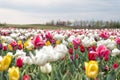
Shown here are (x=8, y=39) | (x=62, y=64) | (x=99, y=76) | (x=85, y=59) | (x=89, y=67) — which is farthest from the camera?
(x=8, y=39)

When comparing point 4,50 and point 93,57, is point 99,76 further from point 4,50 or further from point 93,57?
point 4,50

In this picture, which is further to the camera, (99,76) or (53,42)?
(53,42)

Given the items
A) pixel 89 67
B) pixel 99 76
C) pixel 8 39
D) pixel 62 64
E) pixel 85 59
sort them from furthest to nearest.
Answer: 1. pixel 8 39
2. pixel 85 59
3. pixel 62 64
4. pixel 99 76
5. pixel 89 67

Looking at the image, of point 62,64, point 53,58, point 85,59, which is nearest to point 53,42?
point 85,59

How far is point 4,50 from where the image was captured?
24.3ft

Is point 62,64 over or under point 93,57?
under

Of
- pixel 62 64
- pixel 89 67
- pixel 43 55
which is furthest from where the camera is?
pixel 62 64

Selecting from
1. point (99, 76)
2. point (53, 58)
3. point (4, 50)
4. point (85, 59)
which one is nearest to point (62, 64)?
point (85, 59)

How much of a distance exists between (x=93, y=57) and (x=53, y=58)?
800 millimetres

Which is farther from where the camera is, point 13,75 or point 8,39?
point 8,39

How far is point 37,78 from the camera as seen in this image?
15.8ft

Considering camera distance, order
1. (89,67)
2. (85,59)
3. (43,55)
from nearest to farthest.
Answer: (89,67) < (43,55) < (85,59)

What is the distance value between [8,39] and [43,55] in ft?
16.7

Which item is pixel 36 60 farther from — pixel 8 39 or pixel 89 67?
pixel 8 39
